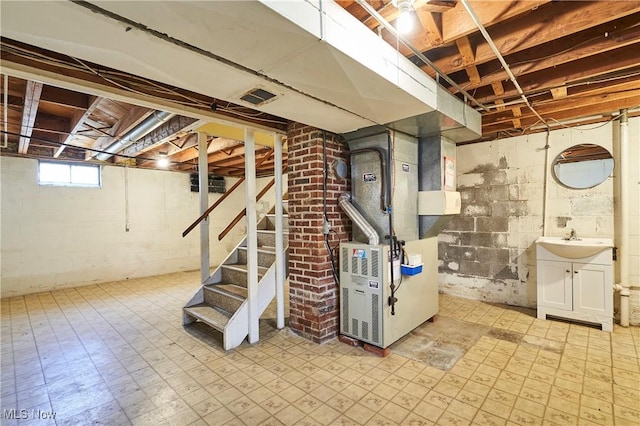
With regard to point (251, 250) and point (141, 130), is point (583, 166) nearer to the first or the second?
point (251, 250)

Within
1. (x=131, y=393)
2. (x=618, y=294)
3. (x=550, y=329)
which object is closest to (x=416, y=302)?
(x=550, y=329)

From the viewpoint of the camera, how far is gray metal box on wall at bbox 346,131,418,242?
9.14 feet

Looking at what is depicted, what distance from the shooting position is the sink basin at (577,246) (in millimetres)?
3096

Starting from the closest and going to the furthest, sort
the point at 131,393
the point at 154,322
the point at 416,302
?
the point at 131,393 → the point at 416,302 → the point at 154,322

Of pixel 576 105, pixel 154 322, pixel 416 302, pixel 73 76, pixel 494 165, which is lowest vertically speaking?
pixel 154 322

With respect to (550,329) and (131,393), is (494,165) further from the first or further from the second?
(131,393)

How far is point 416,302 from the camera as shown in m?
3.10

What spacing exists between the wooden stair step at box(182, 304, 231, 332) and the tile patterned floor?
0.69 ft

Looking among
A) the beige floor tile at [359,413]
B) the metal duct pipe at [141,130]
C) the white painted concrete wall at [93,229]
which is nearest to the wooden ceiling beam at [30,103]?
the metal duct pipe at [141,130]

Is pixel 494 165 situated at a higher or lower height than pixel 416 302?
higher

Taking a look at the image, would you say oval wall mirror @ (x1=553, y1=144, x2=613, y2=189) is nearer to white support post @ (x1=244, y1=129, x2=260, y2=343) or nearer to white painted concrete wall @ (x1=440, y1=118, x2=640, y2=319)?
white painted concrete wall @ (x1=440, y1=118, x2=640, y2=319)

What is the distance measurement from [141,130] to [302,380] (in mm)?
3236

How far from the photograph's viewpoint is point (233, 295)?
325cm

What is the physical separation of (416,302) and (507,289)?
1.88m
